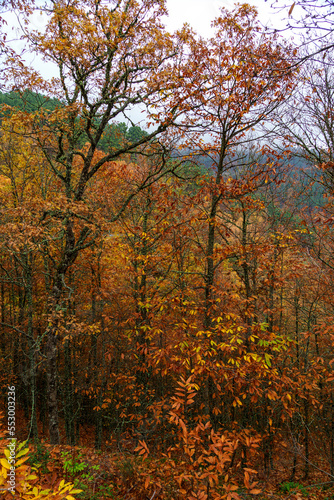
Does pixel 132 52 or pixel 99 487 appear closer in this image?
pixel 99 487

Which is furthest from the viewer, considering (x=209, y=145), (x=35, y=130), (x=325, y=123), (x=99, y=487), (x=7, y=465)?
(x=325, y=123)

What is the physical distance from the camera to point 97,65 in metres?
7.73

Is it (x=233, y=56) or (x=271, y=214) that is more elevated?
(x=233, y=56)

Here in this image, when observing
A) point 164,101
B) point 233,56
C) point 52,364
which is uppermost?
point 233,56

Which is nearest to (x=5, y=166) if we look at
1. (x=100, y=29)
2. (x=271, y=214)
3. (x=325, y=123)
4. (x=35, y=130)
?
(x=35, y=130)

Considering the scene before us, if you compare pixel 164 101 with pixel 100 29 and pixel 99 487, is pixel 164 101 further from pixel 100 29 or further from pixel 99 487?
pixel 99 487

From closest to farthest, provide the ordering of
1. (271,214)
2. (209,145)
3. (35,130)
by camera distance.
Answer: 1. (35,130)
2. (209,145)
3. (271,214)

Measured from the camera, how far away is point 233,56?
6395 millimetres

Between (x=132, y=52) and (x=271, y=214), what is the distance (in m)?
6.99

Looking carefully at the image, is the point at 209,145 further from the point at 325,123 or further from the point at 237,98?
the point at 325,123

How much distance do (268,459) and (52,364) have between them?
26.9 ft

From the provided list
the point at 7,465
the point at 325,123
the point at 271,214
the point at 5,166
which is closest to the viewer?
the point at 7,465

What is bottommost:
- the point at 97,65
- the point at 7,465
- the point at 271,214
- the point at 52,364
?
the point at 52,364

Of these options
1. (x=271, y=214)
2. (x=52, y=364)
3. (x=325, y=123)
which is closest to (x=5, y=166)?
(x=52, y=364)
